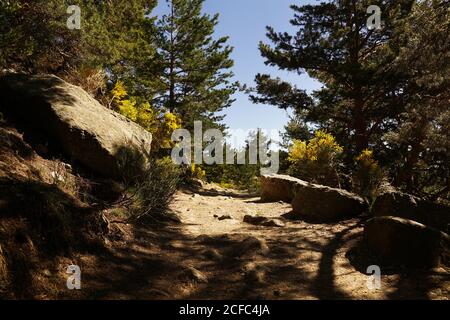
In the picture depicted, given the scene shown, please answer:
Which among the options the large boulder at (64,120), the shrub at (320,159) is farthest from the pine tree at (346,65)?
the large boulder at (64,120)

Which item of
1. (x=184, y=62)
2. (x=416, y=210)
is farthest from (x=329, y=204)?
(x=184, y=62)

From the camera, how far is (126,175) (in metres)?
6.67

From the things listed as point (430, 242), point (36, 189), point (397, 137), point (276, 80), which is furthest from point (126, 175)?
point (276, 80)

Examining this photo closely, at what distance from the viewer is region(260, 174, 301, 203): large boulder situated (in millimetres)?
10352

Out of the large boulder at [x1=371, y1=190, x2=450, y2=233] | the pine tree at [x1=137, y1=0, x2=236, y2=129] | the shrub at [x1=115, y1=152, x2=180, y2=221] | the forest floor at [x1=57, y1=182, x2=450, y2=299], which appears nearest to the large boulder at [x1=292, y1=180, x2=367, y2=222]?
the forest floor at [x1=57, y1=182, x2=450, y2=299]

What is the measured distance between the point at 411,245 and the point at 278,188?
19.9 feet

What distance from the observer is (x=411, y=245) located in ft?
15.2

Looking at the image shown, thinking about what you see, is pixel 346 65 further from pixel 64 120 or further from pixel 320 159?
pixel 64 120

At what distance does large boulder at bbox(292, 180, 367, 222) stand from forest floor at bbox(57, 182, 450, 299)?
49 cm

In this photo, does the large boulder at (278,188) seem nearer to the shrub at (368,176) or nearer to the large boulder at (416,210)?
the shrub at (368,176)

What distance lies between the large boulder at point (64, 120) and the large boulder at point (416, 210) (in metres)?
5.01

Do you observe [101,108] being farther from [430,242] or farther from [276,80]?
[276,80]

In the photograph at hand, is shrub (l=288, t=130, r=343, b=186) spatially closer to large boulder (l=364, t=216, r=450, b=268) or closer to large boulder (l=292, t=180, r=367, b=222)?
large boulder (l=292, t=180, r=367, b=222)

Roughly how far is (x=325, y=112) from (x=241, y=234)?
9687 mm
